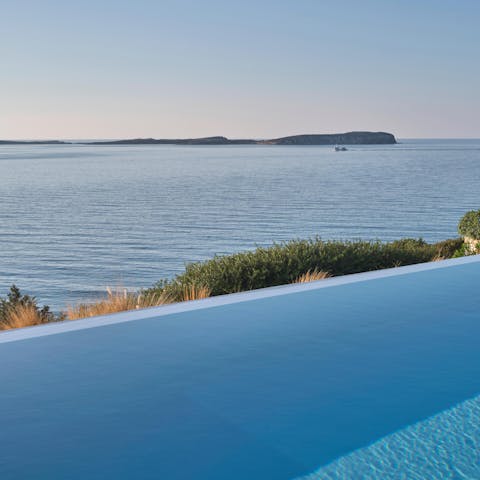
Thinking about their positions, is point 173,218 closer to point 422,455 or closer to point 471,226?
point 471,226

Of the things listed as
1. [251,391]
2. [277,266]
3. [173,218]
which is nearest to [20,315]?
[277,266]

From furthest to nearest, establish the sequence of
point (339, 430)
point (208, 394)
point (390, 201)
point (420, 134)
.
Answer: point (420, 134)
point (390, 201)
point (208, 394)
point (339, 430)

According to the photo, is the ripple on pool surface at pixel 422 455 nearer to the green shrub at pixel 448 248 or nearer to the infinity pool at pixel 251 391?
the infinity pool at pixel 251 391

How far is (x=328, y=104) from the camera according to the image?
6119 cm

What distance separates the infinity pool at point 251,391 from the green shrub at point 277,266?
148 cm

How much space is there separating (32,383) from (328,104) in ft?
189

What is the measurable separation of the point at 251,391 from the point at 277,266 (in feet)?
14.0

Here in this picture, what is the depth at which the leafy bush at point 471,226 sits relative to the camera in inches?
546

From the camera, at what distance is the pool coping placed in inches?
247

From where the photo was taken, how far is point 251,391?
515 cm

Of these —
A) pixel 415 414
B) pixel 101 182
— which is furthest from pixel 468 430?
pixel 101 182

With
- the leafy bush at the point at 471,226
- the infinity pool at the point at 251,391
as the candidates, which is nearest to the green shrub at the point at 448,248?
the leafy bush at the point at 471,226

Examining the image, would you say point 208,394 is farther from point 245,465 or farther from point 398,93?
point 398,93

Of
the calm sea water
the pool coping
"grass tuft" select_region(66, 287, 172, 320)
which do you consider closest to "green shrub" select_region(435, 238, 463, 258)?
the pool coping
